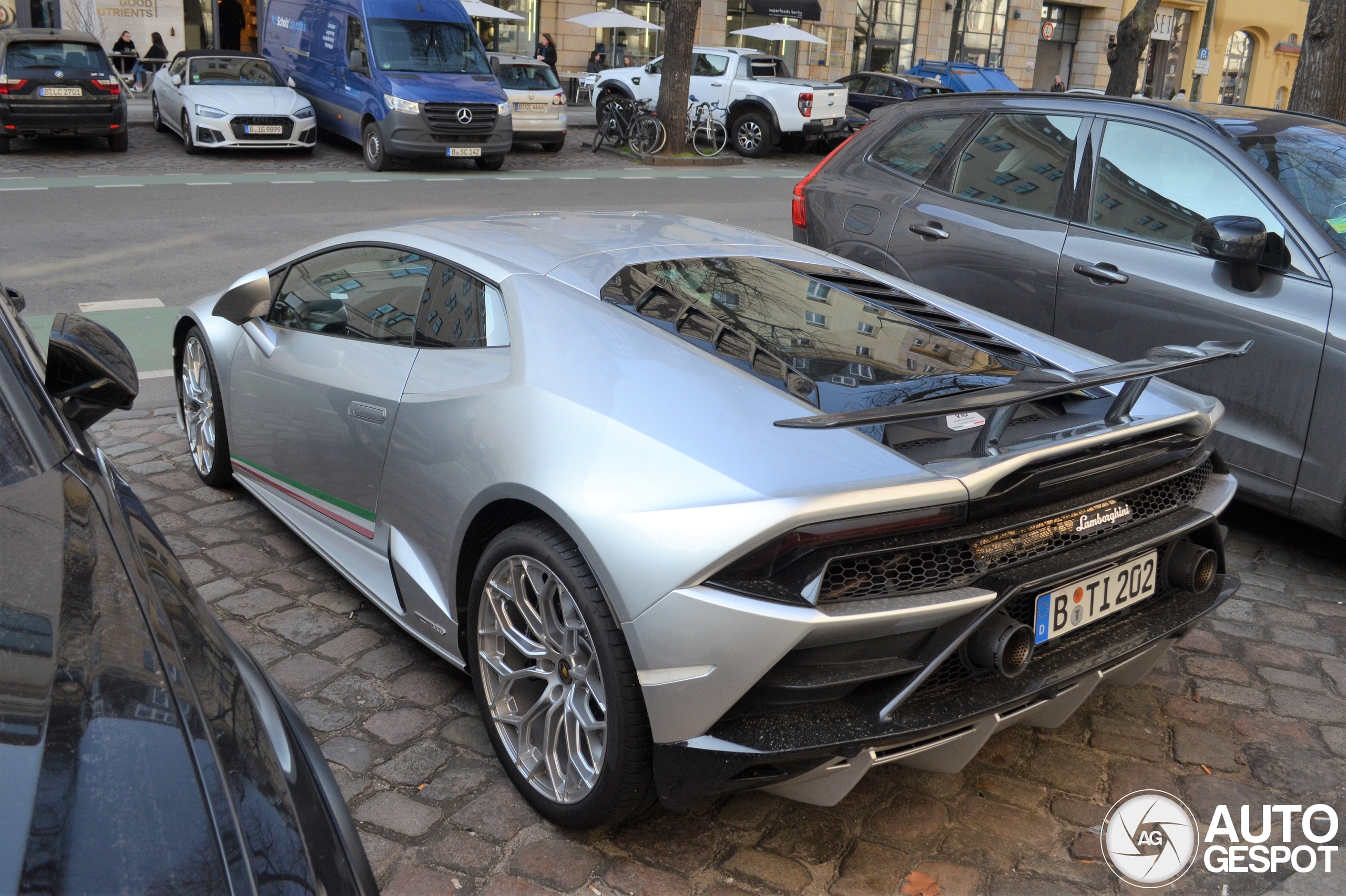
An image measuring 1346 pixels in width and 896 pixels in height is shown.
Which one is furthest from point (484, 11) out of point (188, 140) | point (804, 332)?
point (804, 332)

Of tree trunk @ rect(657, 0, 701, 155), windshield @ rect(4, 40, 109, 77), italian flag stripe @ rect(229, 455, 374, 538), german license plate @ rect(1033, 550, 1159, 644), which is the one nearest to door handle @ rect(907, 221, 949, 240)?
german license plate @ rect(1033, 550, 1159, 644)

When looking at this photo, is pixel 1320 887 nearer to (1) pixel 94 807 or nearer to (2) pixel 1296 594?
(2) pixel 1296 594

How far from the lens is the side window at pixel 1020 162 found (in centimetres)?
527

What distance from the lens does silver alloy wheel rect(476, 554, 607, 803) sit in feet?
8.98

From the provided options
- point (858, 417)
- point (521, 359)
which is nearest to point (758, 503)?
point (858, 417)

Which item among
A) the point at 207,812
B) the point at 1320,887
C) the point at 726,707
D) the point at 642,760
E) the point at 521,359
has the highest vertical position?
the point at 521,359

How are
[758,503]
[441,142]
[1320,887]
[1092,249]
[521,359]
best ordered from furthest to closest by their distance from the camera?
[441,142], [1092,249], [521,359], [1320,887], [758,503]

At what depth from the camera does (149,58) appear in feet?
88.8

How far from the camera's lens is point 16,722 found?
1586 millimetres

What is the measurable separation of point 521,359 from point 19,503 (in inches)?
47.4

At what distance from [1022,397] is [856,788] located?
121cm

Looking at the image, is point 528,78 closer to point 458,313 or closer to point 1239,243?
point 1239,243

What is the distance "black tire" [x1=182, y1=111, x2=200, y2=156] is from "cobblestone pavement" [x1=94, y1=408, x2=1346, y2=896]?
14584 mm

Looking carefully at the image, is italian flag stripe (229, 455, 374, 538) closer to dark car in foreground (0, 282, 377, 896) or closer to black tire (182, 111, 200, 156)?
dark car in foreground (0, 282, 377, 896)
